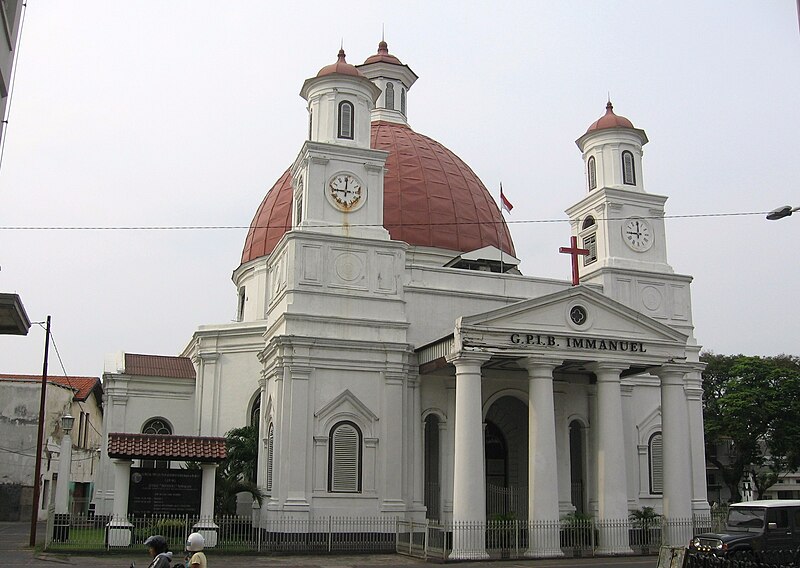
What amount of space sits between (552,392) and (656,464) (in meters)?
8.28

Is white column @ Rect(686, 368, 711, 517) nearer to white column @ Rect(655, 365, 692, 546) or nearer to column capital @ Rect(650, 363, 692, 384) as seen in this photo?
column capital @ Rect(650, 363, 692, 384)

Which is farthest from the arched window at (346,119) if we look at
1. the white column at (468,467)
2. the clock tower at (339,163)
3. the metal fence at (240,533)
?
the metal fence at (240,533)

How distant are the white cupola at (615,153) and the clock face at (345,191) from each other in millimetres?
10346

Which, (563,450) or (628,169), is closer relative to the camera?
(563,450)

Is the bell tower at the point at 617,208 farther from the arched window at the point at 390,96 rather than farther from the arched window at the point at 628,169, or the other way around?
the arched window at the point at 390,96

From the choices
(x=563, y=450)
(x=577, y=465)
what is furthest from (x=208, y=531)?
(x=577, y=465)

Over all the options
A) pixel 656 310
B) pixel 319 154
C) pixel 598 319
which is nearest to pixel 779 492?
pixel 656 310

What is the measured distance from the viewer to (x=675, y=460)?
2714 centimetres

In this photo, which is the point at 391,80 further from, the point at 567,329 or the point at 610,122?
the point at 567,329

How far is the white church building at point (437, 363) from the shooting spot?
86.6ft

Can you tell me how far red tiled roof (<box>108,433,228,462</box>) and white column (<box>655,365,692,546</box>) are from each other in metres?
13.8

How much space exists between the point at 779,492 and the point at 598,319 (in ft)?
171

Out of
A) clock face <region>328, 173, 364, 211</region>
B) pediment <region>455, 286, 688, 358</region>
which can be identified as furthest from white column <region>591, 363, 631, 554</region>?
clock face <region>328, 173, 364, 211</region>

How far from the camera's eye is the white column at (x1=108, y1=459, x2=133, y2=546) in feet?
77.9
